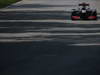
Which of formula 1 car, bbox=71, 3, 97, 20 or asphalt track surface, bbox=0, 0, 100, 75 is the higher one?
asphalt track surface, bbox=0, 0, 100, 75

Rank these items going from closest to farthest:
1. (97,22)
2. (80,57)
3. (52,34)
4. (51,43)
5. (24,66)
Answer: (24,66) → (80,57) → (51,43) → (52,34) → (97,22)

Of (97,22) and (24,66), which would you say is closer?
(24,66)

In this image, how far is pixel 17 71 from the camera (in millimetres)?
11312

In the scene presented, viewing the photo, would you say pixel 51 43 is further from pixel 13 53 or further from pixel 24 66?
pixel 24 66

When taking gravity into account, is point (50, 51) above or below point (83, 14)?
above

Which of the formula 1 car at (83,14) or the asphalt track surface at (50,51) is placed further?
the formula 1 car at (83,14)

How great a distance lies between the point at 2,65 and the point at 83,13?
1715 centimetres

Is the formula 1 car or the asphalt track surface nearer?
the asphalt track surface

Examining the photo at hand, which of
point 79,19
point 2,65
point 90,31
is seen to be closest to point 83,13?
point 79,19

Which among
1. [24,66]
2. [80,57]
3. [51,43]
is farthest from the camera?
[51,43]

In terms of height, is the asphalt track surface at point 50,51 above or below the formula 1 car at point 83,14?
above

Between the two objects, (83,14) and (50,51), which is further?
(83,14)

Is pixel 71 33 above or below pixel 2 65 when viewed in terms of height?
below

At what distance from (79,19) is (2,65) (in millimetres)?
17598
